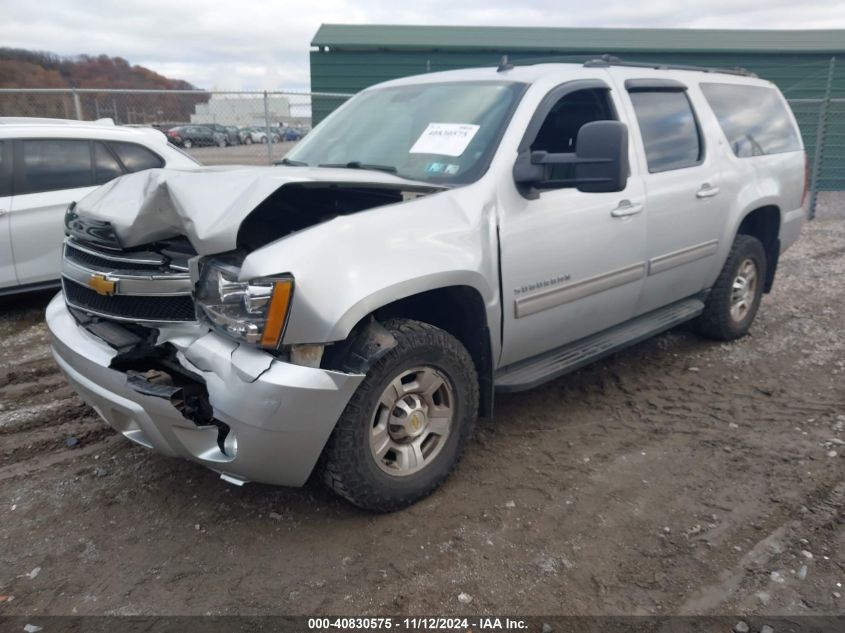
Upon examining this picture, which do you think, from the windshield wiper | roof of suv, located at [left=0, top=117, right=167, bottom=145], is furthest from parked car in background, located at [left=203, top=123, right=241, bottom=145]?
the windshield wiper

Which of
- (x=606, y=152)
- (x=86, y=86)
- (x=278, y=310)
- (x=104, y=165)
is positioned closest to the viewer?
(x=278, y=310)

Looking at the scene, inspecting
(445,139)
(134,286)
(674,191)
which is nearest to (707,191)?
(674,191)

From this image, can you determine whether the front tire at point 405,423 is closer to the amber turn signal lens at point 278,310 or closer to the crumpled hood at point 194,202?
the amber turn signal lens at point 278,310

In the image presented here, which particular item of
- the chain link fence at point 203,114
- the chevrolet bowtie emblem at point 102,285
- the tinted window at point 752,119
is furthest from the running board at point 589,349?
the chain link fence at point 203,114

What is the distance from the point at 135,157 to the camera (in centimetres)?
614

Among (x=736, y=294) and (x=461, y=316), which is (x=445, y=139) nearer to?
(x=461, y=316)

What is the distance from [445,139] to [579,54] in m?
11.5

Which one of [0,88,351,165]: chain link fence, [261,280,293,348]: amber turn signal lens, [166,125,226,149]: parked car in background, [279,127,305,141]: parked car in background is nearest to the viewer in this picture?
[261,280,293,348]: amber turn signal lens

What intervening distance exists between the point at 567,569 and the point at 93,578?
6.18ft

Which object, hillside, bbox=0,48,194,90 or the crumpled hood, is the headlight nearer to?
the crumpled hood

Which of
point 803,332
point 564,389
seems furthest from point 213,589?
point 803,332

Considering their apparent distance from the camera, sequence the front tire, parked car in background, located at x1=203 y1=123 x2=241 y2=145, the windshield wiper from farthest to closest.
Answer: parked car in background, located at x1=203 y1=123 x2=241 y2=145, the windshield wiper, the front tire

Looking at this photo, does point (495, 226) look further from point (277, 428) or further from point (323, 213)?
point (277, 428)

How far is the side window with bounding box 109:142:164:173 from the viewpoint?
6074 mm
